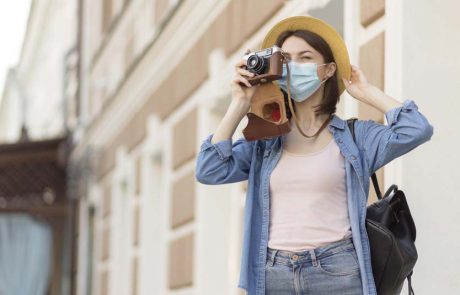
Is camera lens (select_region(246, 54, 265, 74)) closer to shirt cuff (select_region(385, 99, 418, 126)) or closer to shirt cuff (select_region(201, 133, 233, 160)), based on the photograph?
shirt cuff (select_region(201, 133, 233, 160))

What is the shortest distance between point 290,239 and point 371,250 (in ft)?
0.76

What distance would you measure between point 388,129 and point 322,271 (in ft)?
1.45

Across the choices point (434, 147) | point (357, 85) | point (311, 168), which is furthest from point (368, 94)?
point (434, 147)

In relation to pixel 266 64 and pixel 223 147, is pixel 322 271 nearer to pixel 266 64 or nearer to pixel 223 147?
pixel 223 147

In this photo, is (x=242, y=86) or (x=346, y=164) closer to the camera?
(x=346, y=164)

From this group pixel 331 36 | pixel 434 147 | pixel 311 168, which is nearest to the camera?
pixel 311 168

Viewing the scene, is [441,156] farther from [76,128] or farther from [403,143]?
[76,128]

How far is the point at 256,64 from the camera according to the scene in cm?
313

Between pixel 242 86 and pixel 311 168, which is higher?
pixel 242 86

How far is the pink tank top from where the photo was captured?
10.0ft

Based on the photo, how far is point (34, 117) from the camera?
2656 cm

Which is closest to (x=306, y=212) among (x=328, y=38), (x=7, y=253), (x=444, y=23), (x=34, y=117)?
(x=328, y=38)

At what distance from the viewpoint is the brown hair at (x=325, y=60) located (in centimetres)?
321

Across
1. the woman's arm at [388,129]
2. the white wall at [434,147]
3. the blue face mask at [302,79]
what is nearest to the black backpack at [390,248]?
the woman's arm at [388,129]
